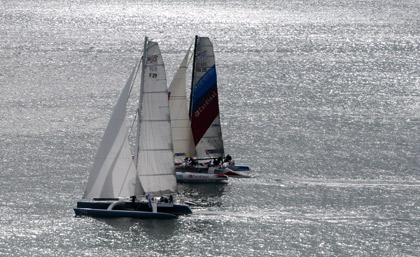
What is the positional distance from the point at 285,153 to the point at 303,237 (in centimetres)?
2158

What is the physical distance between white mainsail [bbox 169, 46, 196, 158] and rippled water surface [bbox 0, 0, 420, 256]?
4.58m

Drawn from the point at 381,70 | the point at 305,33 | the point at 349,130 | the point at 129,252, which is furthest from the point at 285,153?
the point at 305,33

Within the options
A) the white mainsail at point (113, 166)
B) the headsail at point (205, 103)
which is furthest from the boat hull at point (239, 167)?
the white mainsail at point (113, 166)

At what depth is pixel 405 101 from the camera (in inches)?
4181

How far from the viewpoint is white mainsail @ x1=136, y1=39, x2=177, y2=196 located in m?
63.0

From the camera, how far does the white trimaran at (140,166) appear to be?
63.7m

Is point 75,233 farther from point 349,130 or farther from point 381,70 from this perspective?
point 381,70

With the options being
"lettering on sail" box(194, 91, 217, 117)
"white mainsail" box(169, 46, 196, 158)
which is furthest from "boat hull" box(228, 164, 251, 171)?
"lettering on sail" box(194, 91, 217, 117)

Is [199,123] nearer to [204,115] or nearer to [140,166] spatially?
[204,115]

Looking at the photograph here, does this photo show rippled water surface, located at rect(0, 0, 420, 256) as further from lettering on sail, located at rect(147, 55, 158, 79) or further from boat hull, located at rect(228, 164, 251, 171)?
lettering on sail, located at rect(147, 55, 158, 79)

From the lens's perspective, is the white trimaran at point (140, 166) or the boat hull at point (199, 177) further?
the boat hull at point (199, 177)

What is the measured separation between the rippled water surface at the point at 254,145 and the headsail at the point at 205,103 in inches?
183

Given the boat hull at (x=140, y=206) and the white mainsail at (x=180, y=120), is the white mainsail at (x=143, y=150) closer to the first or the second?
the boat hull at (x=140, y=206)

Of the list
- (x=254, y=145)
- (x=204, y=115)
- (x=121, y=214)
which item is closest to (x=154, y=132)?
(x=121, y=214)
